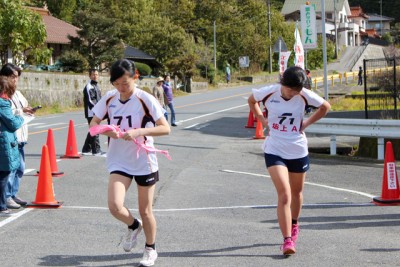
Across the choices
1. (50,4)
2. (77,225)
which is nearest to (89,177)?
(77,225)

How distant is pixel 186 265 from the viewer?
20.3ft

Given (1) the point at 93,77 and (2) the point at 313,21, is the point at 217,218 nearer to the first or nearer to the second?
(1) the point at 93,77

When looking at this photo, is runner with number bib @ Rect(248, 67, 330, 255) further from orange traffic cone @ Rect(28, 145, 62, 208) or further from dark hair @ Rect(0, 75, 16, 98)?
orange traffic cone @ Rect(28, 145, 62, 208)

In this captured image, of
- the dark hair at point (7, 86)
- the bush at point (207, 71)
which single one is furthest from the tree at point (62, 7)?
the dark hair at point (7, 86)

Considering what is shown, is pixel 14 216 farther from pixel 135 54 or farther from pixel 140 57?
pixel 135 54

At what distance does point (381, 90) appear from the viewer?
20.3 meters

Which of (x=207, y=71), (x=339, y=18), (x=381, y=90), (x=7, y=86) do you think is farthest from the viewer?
(x=339, y=18)

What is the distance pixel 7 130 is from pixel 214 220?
2.75 m

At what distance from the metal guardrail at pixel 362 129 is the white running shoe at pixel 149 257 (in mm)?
8962

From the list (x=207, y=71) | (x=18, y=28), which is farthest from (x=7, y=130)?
(x=207, y=71)

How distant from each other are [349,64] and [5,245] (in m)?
78.8

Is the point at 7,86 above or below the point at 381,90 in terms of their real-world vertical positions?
above

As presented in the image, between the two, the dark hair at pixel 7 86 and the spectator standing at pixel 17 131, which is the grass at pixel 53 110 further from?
the dark hair at pixel 7 86

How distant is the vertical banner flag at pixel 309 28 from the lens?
854 inches
